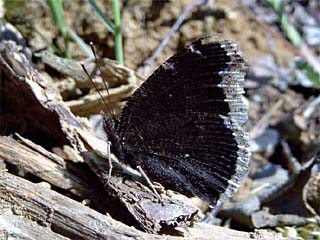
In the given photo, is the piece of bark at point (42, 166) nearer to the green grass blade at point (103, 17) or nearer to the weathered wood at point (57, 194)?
the weathered wood at point (57, 194)

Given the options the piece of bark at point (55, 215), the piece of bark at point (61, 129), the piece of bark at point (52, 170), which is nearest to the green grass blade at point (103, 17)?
the piece of bark at point (61, 129)

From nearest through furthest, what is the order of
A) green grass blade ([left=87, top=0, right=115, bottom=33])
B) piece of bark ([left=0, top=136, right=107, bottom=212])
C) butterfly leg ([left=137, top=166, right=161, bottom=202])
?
butterfly leg ([left=137, top=166, right=161, bottom=202]) → piece of bark ([left=0, top=136, right=107, bottom=212]) → green grass blade ([left=87, top=0, right=115, bottom=33])

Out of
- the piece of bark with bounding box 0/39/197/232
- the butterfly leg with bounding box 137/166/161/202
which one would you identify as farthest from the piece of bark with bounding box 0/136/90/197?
the butterfly leg with bounding box 137/166/161/202

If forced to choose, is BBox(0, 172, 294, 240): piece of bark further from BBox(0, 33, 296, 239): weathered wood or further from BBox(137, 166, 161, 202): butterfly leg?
BBox(137, 166, 161, 202): butterfly leg

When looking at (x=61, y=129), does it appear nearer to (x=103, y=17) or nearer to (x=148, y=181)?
(x=148, y=181)

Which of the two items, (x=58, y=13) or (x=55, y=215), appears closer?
(x=55, y=215)

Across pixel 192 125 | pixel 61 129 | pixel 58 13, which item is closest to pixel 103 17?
pixel 58 13
